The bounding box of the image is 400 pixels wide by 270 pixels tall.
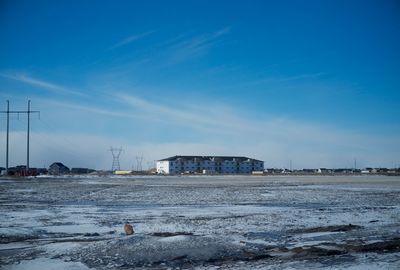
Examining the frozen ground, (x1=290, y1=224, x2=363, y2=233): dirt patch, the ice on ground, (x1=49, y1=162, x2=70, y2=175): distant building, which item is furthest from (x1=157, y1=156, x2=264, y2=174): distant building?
the ice on ground

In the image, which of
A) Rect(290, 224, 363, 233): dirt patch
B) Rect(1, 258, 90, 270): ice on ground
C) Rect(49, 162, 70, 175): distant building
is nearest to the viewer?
Rect(1, 258, 90, 270): ice on ground

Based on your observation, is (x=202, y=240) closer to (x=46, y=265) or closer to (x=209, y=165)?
(x=46, y=265)

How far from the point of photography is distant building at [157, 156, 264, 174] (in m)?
180

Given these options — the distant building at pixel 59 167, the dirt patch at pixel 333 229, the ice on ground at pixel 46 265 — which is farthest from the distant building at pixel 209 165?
the ice on ground at pixel 46 265

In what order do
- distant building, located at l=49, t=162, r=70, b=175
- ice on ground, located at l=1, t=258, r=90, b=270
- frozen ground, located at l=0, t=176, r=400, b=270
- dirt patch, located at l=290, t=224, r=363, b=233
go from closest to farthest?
ice on ground, located at l=1, t=258, r=90, b=270
frozen ground, located at l=0, t=176, r=400, b=270
dirt patch, located at l=290, t=224, r=363, b=233
distant building, located at l=49, t=162, r=70, b=175

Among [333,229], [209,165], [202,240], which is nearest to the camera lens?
[202,240]

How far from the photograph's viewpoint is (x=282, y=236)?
13.7m

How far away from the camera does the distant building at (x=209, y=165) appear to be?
591ft

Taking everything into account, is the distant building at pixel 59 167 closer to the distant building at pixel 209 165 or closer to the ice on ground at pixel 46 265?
the distant building at pixel 209 165

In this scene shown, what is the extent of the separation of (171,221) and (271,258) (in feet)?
24.4

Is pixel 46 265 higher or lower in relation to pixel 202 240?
lower

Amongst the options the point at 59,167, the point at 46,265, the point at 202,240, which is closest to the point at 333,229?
the point at 202,240

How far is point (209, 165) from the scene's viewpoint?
184875mm

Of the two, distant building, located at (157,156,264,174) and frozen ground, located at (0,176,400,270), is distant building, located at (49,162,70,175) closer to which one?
distant building, located at (157,156,264,174)
